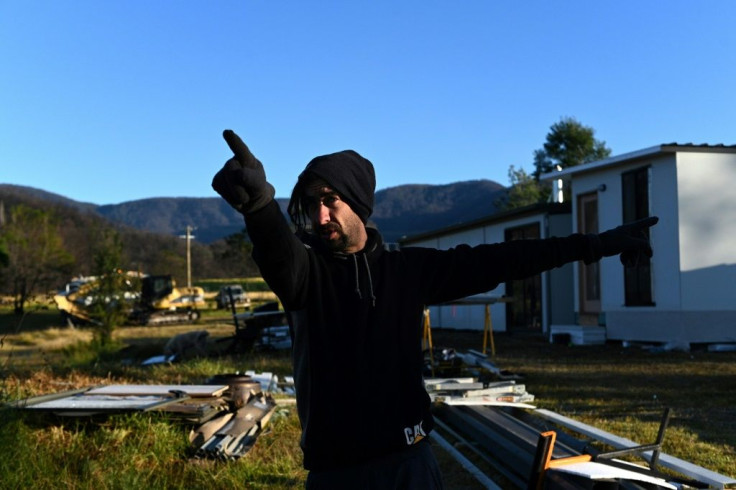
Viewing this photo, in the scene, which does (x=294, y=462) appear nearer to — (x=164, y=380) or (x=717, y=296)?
(x=164, y=380)

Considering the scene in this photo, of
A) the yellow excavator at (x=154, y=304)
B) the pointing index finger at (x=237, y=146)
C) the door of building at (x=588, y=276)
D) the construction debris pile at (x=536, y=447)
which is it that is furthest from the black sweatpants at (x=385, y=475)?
the yellow excavator at (x=154, y=304)

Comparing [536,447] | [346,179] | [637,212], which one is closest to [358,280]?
[346,179]

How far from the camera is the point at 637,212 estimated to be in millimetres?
15516

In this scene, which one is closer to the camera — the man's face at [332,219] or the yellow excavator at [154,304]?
the man's face at [332,219]

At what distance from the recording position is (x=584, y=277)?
1744cm

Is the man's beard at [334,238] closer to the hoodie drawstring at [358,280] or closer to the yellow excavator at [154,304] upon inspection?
the hoodie drawstring at [358,280]

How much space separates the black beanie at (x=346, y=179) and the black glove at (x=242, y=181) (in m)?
0.35

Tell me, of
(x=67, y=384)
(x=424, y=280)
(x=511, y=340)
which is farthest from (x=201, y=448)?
(x=511, y=340)

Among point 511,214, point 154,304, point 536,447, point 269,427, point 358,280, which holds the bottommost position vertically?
point 269,427

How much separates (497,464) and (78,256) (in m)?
52.5

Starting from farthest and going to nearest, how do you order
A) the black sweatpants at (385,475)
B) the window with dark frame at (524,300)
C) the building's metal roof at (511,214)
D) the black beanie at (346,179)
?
the window with dark frame at (524,300) < the building's metal roof at (511,214) < the black beanie at (346,179) < the black sweatpants at (385,475)

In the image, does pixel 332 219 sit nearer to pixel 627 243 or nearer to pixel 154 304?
pixel 627 243

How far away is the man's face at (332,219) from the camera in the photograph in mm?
2291

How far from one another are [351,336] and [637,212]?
47.1 ft
